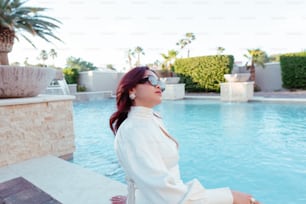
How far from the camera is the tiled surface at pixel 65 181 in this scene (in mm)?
2270

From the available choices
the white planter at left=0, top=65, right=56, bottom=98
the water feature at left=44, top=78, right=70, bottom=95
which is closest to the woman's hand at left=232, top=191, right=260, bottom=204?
the white planter at left=0, top=65, right=56, bottom=98

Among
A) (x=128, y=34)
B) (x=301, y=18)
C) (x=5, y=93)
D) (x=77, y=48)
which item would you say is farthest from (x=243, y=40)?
(x=5, y=93)

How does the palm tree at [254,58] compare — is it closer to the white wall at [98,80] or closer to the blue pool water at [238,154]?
the blue pool water at [238,154]

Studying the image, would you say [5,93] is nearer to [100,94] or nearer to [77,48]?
[100,94]

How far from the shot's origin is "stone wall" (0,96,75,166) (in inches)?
129

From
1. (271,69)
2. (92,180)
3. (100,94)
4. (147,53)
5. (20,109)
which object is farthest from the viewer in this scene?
(147,53)

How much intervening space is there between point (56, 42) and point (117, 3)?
46.4 feet

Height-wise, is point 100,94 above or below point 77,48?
below

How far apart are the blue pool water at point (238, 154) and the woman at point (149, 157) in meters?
2.65

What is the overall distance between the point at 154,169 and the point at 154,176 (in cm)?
3

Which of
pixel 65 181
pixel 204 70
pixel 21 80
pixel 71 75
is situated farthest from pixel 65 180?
pixel 71 75

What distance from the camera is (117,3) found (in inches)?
689

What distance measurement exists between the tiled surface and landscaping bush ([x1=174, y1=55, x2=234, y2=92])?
15.0 metres

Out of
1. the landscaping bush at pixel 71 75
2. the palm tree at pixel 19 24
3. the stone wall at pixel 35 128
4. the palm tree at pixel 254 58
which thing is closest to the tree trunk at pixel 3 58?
the palm tree at pixel 19 24
